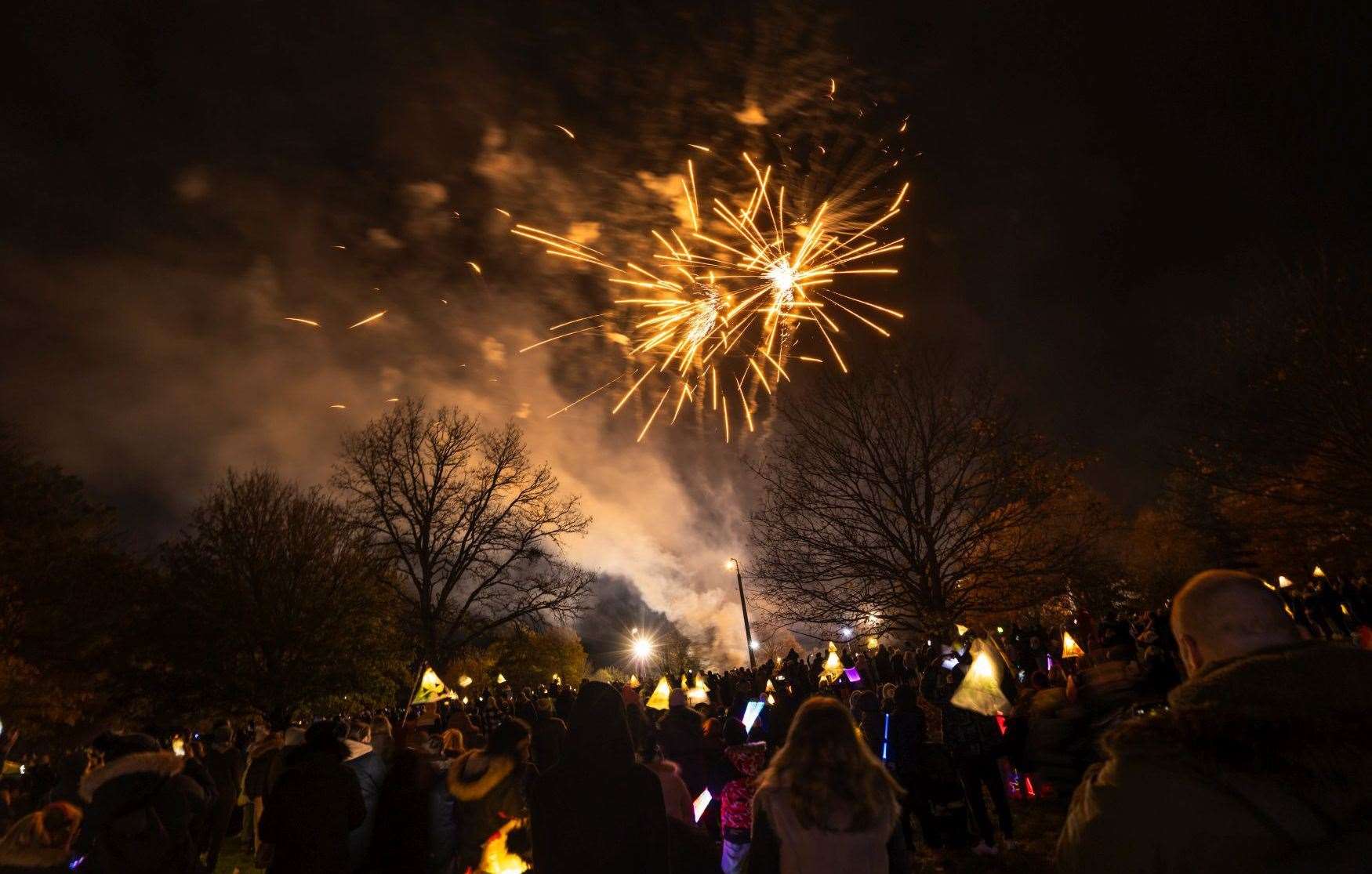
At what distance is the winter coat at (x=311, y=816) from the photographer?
4441 millimetres

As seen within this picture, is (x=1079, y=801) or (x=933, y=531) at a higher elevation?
(x=933, y=531)

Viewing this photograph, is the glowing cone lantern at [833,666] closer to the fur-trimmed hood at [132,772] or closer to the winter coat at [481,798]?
the winter coat at [481,798]

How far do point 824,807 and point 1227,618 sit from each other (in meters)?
2.15

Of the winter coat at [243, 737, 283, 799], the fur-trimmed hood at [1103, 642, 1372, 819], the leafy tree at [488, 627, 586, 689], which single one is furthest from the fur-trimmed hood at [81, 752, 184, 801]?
the leafy tree at [488, 627, 586, 689]

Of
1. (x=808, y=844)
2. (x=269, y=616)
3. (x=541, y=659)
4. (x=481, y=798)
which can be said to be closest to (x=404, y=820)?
(x=481, y=798)

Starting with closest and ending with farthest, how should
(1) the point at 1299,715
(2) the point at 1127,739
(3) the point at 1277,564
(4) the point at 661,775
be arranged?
(1) the point at 1299,715 < (2) the point at 1127,739 < (4) the point at 661,775 < (3) the point at 1277,564

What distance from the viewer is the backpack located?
432 centimetres

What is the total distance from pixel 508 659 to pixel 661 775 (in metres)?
72.6

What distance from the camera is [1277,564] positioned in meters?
30.8

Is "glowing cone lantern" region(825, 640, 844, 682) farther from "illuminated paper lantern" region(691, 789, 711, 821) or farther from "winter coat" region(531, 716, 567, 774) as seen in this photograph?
"winter coat" region(531, 716, 567, 774)

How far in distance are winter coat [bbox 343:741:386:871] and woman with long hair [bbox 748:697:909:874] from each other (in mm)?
2973

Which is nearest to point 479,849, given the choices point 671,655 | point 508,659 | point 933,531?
point 933,531

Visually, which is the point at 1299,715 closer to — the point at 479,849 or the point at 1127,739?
the point at 1127,739

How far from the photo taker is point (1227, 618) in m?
1.89
